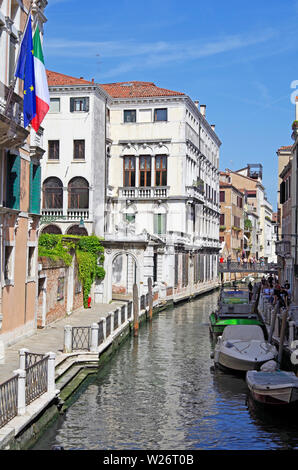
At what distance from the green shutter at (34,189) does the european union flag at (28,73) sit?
158 inches

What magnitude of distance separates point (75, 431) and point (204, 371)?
24.1 ft

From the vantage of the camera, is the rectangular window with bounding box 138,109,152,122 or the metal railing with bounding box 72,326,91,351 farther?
the rectangular window with bounding box 138,109,152,122

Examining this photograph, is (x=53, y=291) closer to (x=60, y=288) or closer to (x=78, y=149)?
(x=60, y=288)

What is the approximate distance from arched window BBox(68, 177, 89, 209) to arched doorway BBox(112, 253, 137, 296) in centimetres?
402

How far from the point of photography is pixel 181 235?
44.6m

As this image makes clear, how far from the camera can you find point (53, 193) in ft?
133

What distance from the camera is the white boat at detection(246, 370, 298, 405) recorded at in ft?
45.7

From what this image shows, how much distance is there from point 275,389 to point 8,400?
613 cm

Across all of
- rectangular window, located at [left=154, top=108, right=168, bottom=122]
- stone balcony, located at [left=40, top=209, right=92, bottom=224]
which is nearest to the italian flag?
stone balcony, located at [left=40, top=209, right=92, bottom=224]

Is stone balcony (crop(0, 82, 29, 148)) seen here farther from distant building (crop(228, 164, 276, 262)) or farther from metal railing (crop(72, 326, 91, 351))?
distant building (crop(228, 164, 276, 262))

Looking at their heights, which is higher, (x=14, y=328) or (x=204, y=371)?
(x=14, y=328)

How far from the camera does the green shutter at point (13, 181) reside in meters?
18.3

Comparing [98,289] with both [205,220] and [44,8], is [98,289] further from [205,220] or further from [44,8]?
[205,220]
